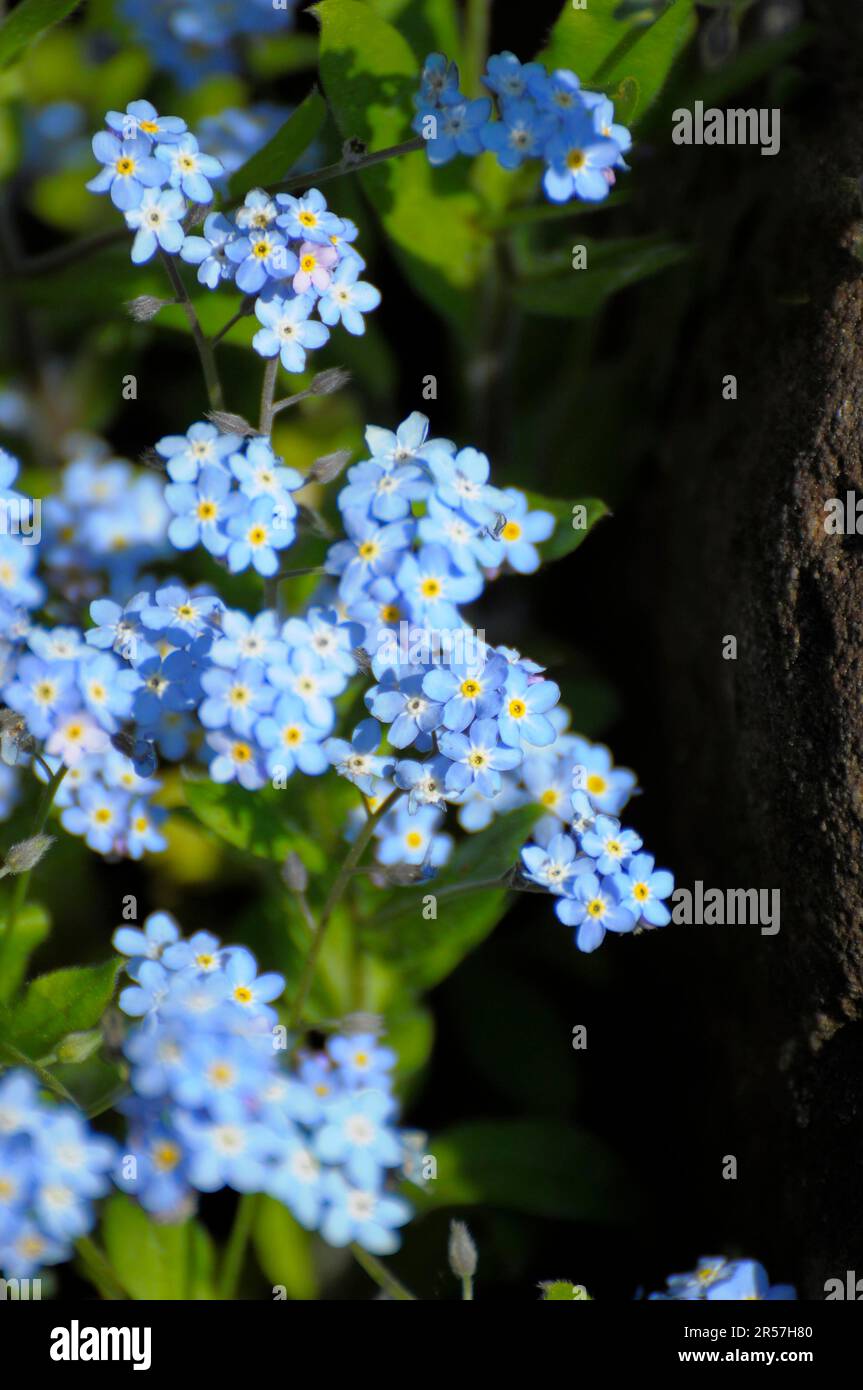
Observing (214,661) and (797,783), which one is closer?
(214,661)

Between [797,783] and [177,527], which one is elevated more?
[177,527]

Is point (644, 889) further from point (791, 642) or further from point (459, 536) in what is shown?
point (459, 536)

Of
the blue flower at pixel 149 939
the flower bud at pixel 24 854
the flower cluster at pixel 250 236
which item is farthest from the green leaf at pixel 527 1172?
the flower cluster at pixel 250 236

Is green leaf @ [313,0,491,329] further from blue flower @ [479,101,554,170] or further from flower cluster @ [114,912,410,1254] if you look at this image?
flower cluster @ [114,912,410,1254]

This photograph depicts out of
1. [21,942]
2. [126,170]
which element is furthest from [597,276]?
[21,942]

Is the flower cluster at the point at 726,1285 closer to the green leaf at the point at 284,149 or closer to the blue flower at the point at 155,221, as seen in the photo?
the blue flower at the point at 155,221

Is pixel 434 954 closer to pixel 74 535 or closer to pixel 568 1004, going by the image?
pixel 568 1004
